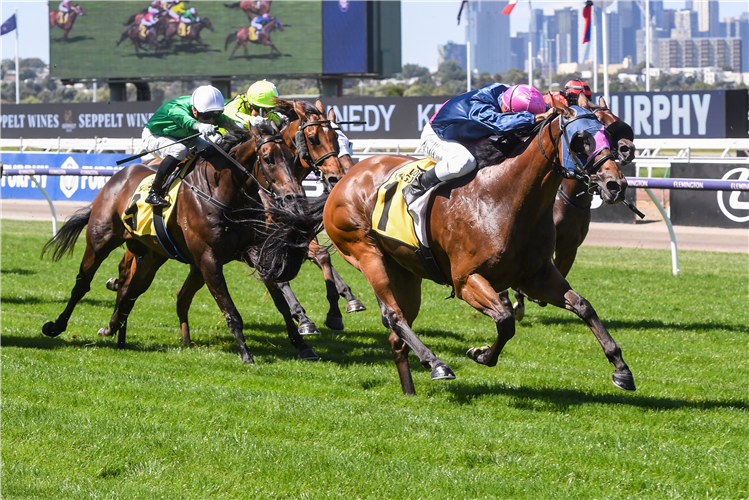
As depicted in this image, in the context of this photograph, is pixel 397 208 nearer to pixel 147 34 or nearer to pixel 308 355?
pixel 308 355

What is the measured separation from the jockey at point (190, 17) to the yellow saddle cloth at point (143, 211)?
27.2 m

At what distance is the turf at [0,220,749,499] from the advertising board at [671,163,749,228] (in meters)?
7.02

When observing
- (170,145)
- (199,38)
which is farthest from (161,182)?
(199,38)

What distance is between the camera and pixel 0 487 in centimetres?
383

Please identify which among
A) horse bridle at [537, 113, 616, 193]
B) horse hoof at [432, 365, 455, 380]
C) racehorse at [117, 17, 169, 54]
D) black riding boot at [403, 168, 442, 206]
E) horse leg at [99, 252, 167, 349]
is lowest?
horse hoof at [432, 365, 455, 380]

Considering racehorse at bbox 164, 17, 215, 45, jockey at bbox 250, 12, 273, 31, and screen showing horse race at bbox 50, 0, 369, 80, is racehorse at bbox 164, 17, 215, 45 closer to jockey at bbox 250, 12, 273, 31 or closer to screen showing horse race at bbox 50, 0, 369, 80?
screen showing horse race at bbox 50, 0, 369, 80

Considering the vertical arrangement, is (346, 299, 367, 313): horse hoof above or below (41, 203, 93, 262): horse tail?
below

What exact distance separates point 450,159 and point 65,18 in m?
32.5

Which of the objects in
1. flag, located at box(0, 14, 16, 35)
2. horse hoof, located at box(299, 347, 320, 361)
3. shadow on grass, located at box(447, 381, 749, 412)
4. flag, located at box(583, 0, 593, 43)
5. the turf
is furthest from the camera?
flag, located at box(0, 14, 16, 35)

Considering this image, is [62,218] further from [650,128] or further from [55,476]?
[55,476]

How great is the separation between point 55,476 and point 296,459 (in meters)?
1.06

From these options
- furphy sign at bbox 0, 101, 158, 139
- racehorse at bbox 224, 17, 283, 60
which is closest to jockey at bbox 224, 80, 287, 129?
furphy sign at bbox 0, 101, 158, 139

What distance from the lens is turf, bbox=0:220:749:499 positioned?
4.02m

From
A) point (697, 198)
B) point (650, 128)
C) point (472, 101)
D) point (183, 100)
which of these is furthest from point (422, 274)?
point (650, 128)
